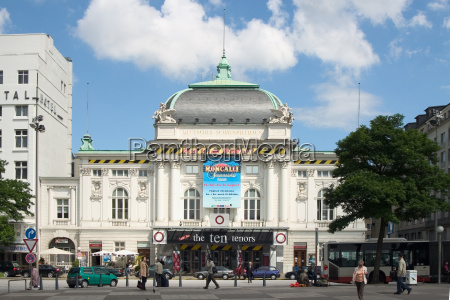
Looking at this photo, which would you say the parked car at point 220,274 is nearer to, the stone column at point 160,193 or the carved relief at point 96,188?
the stone column at point 160,193

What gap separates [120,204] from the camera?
81562 mm

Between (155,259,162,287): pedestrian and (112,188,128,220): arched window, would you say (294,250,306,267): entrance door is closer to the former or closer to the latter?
(112,188,128,220): arched window

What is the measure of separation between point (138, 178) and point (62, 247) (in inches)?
441

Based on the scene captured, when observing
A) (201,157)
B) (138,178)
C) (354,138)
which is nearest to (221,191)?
(201,157)

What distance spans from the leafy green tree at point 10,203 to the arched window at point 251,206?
22.5 metres

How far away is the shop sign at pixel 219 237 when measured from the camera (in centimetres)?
7838

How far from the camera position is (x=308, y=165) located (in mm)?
81250

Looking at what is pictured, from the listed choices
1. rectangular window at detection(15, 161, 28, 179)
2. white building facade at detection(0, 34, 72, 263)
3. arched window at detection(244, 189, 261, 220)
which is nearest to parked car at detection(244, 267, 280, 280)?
arched window at detection(244, 189, 261, 220)

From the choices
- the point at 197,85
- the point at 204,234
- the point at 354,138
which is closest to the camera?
the point at 354,138

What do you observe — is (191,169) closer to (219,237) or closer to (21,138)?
(219,237)

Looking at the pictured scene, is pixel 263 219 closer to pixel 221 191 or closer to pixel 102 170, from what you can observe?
pixel 221 191

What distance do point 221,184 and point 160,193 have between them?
6.65 metres

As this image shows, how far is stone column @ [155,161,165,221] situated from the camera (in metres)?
80.1

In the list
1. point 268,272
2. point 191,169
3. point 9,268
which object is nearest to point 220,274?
point 268,272
